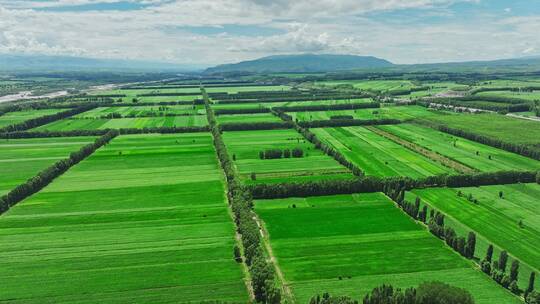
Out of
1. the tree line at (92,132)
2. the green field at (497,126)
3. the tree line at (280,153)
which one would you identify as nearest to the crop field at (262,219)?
the tree line at (280,153)

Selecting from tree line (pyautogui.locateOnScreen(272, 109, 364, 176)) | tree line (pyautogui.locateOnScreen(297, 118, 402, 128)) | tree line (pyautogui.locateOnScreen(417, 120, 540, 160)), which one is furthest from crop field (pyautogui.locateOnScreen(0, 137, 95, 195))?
tree line (pyautogui.locateOnScreen(417, 120, 540, 160))

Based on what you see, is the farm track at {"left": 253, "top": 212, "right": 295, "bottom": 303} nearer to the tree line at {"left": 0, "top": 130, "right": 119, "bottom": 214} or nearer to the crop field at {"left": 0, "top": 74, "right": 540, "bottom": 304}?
the crop field at {"left": 0, "top": 74, "right": 540, "bottom": 304}

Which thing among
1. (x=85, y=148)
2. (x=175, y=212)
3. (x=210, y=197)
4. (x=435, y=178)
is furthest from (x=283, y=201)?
(x=85, y=148)

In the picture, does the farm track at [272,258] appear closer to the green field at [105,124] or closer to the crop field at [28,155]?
the crop field at [28,155]

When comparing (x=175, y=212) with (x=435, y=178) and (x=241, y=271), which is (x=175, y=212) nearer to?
(x=241, y=271)

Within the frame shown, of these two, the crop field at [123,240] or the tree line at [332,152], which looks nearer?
the crop field at [123,240]

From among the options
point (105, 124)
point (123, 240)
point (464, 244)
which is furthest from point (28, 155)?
point (464, 244)
